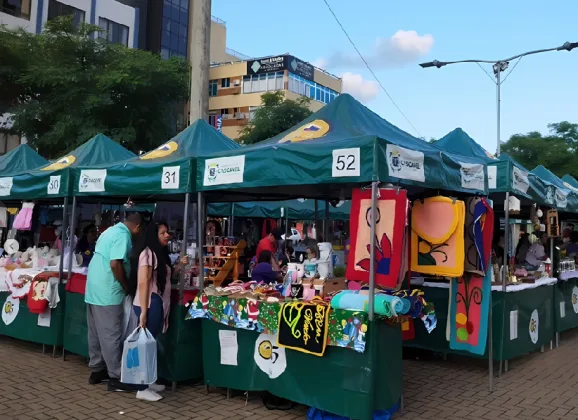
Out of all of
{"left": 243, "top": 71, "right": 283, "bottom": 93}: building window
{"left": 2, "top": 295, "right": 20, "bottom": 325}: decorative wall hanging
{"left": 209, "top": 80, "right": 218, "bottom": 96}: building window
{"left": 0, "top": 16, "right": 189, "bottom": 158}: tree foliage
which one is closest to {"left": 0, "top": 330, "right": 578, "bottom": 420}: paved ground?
{"left": 2, "top": 295, "right": 20, "bottom": 325}: decorative wall hanging

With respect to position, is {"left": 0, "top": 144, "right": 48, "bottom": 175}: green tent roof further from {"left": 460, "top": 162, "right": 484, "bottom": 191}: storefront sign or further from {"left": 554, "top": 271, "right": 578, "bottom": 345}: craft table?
{"left": 554, "top": 271, "right": 578, "bottom": 345}: craft table

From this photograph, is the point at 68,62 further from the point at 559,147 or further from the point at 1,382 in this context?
the point at 559,147

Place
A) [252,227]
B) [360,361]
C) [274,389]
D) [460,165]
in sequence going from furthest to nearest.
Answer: [252,227]
[460,165]
[274,389]
[360,361]

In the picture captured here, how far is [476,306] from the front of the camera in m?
5.89

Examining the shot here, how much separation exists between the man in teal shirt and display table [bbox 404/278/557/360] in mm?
3801

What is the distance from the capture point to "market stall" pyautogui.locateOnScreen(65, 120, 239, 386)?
559cm

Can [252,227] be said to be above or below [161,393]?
above

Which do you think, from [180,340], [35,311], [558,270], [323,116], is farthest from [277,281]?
[558,270]

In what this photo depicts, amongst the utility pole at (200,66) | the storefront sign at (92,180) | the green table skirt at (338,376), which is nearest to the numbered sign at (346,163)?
the green table skirt at (338,376)

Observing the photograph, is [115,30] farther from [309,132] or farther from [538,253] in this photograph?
[309,132]

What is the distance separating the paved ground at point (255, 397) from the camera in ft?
16.1

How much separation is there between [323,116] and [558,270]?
5.40 meters

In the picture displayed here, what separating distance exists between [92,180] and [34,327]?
2262 millimetres

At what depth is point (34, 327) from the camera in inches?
280
